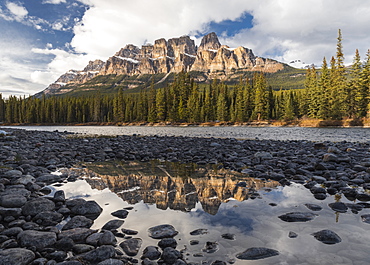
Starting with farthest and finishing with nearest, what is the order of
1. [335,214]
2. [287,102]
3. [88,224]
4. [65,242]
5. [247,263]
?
[287,102]
[335,214]
[88,224]
[65,242]
[247,263]

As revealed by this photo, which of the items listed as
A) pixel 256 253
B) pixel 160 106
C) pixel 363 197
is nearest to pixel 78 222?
pixel 256 253

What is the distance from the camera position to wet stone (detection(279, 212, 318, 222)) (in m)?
3.82

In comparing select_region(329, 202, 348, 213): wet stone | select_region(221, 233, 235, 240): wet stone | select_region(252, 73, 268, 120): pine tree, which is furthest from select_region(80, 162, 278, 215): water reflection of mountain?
select_region(252, 73, 268, 120): pine tree

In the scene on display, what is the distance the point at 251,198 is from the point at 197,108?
66.1 metres

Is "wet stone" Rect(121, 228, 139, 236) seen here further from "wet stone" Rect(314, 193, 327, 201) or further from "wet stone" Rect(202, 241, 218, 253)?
"wet stone" Rect(314, 193, 327, 201)

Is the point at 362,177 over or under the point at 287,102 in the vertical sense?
under

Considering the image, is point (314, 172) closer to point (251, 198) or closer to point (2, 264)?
point (251, 198)

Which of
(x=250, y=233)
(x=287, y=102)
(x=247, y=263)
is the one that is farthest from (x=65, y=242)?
(x=287, y=102)

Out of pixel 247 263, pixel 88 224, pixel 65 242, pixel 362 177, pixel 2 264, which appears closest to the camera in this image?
pixel 2 264

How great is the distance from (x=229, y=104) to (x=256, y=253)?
7815 centimetres

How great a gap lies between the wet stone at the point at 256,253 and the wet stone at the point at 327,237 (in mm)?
773

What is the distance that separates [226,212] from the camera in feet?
13.7

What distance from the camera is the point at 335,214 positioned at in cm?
401

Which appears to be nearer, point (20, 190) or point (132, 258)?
point (132, 258)
